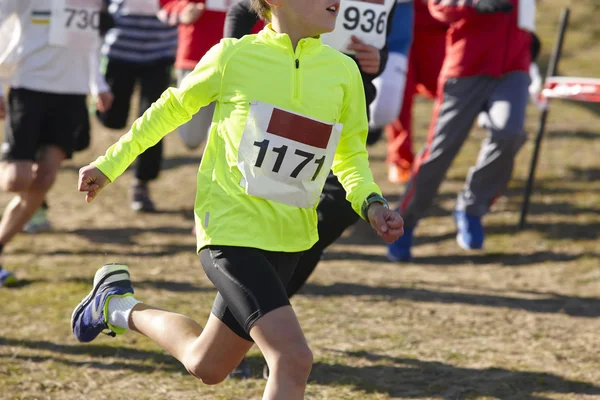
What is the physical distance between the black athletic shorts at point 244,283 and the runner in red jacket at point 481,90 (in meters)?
2.96

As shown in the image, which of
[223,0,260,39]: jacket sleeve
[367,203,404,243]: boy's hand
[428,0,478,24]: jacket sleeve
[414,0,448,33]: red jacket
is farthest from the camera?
[414,0,448,33]: red jacket

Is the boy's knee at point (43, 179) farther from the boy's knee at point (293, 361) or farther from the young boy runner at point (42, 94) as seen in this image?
the boy's knee at point (293, 361)

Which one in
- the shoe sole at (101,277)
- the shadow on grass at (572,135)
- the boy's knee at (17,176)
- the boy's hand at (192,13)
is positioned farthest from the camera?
the shadow on grass at (572,135)

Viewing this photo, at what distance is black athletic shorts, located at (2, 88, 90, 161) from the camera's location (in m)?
5.07

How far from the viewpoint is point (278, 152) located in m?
2.99

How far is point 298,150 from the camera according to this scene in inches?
118

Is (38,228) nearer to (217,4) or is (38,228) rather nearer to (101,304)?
(217,4)

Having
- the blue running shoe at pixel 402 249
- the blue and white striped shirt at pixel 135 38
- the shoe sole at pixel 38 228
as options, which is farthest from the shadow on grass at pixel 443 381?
the blue and white striped shirt at pixel 135 38

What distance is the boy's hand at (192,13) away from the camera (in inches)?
228

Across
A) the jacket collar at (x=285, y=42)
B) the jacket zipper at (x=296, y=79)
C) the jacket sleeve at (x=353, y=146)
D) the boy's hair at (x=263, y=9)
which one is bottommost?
the jacket sleeve at (x=353, y=146)

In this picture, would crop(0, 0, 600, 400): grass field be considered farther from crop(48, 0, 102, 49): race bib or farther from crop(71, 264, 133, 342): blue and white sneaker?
crop(48, 0, 102, 49): race bib

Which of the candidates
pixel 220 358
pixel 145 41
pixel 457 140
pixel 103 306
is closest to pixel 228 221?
pixel 220 358

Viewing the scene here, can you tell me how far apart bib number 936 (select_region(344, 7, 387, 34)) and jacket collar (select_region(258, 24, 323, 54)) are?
104cm

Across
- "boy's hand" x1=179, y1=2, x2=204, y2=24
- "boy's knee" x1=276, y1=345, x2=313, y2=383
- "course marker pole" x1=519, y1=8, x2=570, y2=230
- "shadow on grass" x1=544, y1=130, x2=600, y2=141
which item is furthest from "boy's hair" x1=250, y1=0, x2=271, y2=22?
"shadow on grass" x1=544, y1=130, x2=600, y2=141
